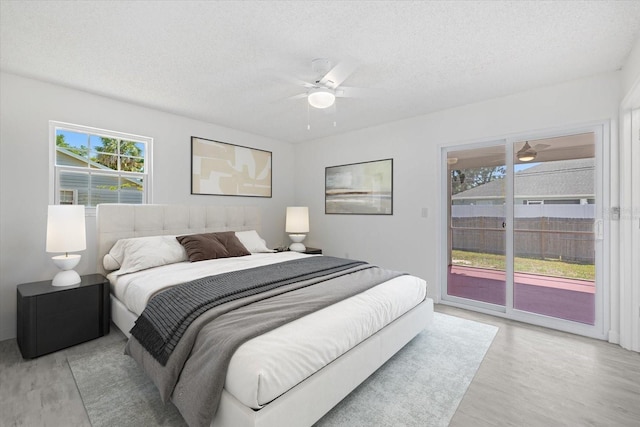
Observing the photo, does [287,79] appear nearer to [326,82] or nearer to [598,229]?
[326,82]

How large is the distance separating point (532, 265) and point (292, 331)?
296 centimetres

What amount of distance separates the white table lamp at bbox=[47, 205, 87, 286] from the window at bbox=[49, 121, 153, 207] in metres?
0.59

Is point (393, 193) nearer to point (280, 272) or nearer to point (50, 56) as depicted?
point (280, 272)

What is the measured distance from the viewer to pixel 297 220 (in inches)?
184

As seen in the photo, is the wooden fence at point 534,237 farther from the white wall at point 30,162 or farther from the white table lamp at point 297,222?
the white wall at point 30,162

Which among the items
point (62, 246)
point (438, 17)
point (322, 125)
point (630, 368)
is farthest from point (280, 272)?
point (630, 368)

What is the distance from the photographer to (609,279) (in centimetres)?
268

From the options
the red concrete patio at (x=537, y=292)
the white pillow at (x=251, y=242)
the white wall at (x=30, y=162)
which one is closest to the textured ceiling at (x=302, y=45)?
the white wall at (x=30, y=162)

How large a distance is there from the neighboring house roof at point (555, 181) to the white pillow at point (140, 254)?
3.74m

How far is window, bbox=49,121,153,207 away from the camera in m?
2.99

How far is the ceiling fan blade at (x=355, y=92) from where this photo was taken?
2.99 m

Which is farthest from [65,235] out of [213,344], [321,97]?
[321,97]

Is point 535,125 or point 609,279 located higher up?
point 535,125

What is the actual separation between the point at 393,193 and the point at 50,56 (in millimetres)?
3821
